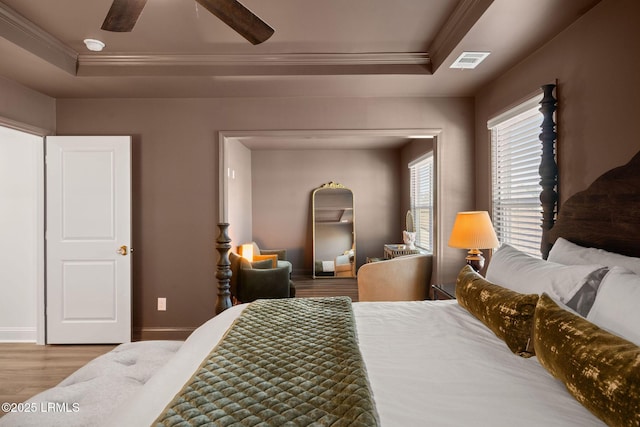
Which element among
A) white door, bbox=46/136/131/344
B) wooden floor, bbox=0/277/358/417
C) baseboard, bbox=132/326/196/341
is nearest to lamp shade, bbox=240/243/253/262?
baseboard, bbox=132/326/196/341

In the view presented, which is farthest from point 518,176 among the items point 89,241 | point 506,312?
point 89,241

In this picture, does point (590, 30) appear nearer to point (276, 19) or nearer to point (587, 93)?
point (587, 93)

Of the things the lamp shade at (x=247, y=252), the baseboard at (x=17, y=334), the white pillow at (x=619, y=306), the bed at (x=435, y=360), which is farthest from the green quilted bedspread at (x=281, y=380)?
the lamp shade at (x=247, y=252)

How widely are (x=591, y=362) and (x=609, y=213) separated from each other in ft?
3.92

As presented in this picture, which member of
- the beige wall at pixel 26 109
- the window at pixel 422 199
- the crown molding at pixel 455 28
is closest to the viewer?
the crown molding at pixel 455 28

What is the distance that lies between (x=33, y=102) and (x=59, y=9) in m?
→ 1.38

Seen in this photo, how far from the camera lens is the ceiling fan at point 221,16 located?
166 centimetres

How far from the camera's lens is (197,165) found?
12.1 ft

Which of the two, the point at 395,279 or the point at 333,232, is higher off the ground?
the point at 333,232

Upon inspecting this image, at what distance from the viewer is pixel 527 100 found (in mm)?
2654

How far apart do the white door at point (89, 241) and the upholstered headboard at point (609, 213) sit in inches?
139

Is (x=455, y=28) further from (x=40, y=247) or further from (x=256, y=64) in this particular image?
(x=40, y=247)

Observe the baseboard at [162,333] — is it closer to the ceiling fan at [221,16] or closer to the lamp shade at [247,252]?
the lamp shade at [247,252]

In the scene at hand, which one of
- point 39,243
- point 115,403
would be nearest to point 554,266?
point 115,403
